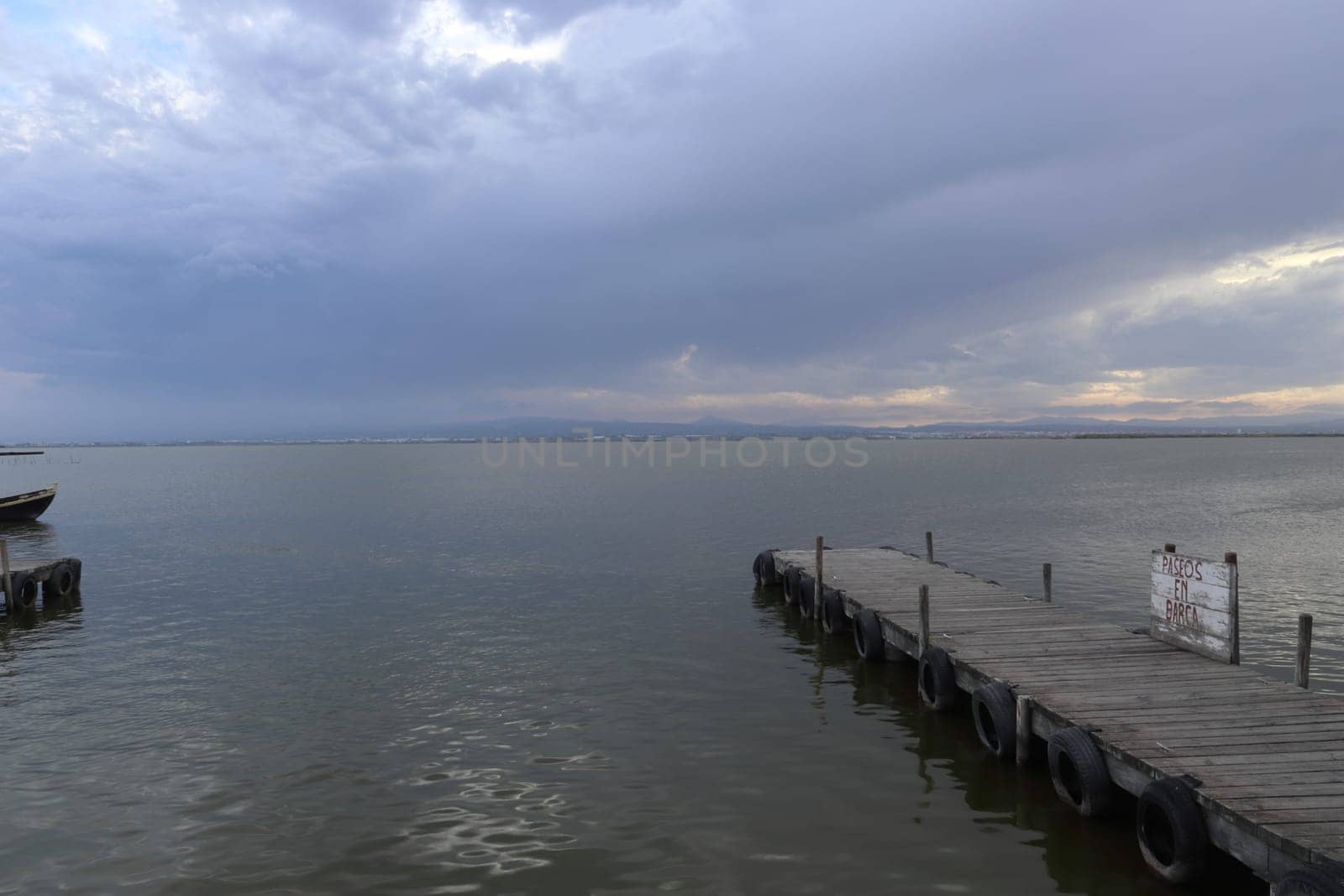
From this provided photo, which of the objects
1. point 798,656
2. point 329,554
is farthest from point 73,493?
point 798,656

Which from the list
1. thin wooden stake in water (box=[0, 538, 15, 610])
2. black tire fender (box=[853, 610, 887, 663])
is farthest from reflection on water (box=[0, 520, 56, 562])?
black tire fender (box=[853, 610, 887, 663])

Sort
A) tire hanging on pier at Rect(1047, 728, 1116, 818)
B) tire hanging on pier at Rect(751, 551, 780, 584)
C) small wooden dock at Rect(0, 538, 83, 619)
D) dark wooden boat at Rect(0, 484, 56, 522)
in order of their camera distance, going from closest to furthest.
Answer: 1. tire hanging on pier at Rect(1047, 728, 1116, 818)
2. small wooden dock at Rect(0, 538, 83, 619)
3. tire hanging on pier at Rect(751, 551, 780, 584)
4. dark wooden boat at Rect(0, 484, 56, 522)

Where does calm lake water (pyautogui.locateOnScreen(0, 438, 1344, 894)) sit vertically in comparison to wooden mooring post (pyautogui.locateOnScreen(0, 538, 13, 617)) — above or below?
below

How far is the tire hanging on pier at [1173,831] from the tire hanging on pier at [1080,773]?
89 cm

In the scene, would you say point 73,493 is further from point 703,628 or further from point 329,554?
point 703,628

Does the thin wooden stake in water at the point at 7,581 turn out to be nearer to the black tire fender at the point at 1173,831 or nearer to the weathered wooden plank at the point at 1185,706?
the weathered wooden plank at the point at 1185,706

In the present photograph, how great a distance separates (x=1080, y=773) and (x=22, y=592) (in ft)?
100

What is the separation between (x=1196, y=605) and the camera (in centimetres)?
1462

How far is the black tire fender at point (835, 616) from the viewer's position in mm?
21938

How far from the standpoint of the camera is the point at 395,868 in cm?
1010

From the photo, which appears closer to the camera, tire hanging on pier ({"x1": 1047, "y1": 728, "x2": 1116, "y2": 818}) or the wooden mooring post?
tire hanging on pier ({"x1": 1047, "y1": 728, "x2": 1116, "y2": 818})

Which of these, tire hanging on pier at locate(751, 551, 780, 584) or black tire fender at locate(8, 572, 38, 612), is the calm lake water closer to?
tire hanging on pier at locate(751, 551, 780, 584)

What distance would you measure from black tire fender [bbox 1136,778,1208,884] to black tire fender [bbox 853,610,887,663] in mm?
9298

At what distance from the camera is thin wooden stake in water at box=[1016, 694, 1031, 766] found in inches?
497
